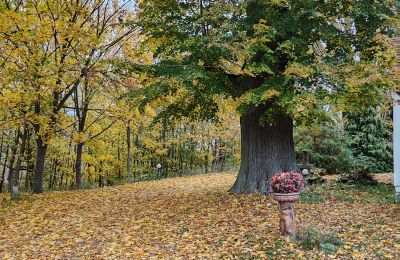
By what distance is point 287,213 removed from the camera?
5984 mm

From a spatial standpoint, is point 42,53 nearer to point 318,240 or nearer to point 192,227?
point 192,227

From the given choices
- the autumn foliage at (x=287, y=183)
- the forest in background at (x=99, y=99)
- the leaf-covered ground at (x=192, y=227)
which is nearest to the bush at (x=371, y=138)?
the forest in background at (x=99, y=99)

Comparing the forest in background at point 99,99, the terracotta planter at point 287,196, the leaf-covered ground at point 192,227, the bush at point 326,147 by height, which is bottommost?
the leaf-covered ground at point 192,227

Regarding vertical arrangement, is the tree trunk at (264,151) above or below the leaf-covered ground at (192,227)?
above

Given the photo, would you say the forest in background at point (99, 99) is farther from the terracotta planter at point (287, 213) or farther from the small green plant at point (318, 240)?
the small green plant at point (318, 240)

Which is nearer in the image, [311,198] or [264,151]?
[311,198]

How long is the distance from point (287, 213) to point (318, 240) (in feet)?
2.12

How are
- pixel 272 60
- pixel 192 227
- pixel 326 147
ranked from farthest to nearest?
pixel 326 147, pixel 272 60, pixel 192 227

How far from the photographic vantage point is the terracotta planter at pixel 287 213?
5.93m

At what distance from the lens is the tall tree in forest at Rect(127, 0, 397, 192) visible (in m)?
7.37

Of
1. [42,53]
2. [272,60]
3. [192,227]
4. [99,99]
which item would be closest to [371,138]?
[272,60]

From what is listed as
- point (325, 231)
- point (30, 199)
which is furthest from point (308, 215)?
point (30, 199)

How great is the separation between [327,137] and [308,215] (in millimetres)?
7611

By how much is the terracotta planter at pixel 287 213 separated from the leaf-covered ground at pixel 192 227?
7.6 inches
